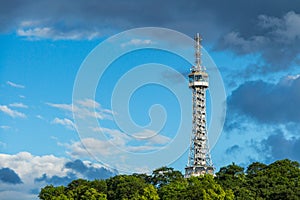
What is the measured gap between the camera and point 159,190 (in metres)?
95.2

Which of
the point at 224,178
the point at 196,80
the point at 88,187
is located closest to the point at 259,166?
the point at 224,178

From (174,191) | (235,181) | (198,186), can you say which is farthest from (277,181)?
(174,191)

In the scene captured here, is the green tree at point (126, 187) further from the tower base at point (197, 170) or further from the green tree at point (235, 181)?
the tower base at point (197, 170)

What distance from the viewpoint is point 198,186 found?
87062mm

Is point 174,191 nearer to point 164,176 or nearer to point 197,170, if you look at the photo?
point 164,176

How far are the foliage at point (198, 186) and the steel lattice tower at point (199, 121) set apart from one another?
29.0 metres

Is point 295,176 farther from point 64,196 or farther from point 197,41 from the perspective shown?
point 197,41

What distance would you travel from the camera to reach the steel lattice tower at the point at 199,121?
135 m

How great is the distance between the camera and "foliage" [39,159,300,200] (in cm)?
8825

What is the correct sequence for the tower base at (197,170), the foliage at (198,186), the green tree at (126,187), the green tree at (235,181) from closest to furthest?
the foliage at (198,186) < the green tree at (235,181) < the green tree at (126,187) < the tower base at (197,170)

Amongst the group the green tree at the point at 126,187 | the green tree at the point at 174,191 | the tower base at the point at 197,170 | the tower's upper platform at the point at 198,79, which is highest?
the tower's upper platform at the point at 198,79

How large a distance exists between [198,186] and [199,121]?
174 feet

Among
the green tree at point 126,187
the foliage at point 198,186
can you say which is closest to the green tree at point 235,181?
the foliage at point 198,186

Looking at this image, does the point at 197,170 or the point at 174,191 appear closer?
the point at 174,191
